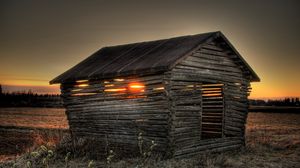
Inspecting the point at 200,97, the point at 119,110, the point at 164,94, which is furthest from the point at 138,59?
the point at 200,97

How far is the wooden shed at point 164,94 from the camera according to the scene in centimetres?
1248

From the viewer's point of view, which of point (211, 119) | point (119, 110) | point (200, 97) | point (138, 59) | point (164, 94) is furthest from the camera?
point (211, 119)

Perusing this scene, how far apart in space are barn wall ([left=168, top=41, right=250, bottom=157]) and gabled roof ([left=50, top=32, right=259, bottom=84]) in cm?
44

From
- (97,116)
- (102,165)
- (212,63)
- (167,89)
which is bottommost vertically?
(102,165)

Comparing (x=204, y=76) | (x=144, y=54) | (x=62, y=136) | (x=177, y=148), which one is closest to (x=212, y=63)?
(x=204, y=76)

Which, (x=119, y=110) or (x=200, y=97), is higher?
(x=200, y=97)

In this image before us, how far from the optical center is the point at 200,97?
1336 cm

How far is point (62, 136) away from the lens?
A: 614 inches

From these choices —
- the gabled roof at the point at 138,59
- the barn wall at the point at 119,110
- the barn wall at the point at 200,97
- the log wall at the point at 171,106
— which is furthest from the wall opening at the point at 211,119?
the barn wall at the point at 119,110

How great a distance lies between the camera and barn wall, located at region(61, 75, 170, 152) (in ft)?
41.0

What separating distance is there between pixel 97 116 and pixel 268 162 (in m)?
6.70

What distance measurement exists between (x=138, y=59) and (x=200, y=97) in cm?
286

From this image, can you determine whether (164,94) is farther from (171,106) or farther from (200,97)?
(200,97)

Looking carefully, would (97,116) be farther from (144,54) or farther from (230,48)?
(230,48)
